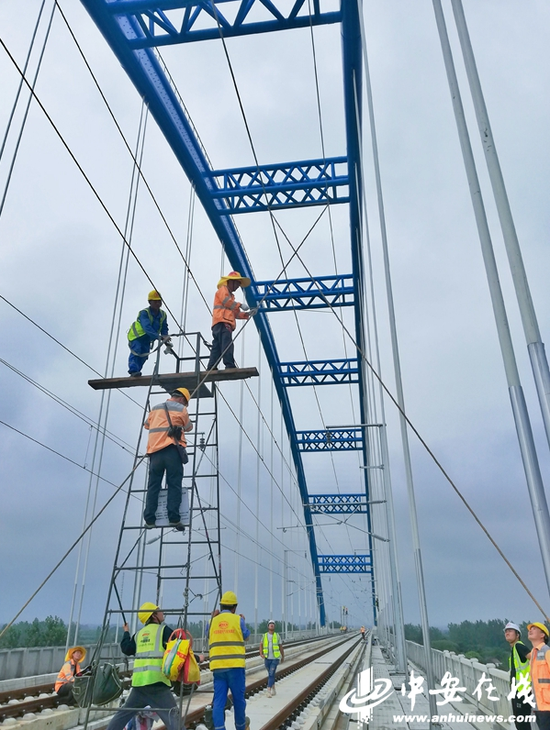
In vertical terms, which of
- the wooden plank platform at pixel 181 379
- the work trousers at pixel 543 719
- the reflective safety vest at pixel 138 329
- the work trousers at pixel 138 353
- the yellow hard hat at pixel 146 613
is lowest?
the work trousers at pixel 543 719

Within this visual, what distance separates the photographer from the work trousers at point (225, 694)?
546cm

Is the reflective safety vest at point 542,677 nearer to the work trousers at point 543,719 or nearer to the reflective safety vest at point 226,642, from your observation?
the work trousers at point 543,719

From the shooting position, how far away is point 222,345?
822 cm

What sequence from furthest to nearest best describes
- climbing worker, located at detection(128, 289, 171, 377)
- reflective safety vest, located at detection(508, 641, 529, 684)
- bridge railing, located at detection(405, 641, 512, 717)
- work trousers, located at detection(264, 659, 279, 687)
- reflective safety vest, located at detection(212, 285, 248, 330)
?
work trousers, located at detection(264, 659, 279, 687)
reflective safety vest, located at detection(212, 285, 248, 330)
climbing worker, located at detection(128, 289, 171, 377)
bridge railing, located at detection(405, 641, 512, 717)
reflective safety vest, located at detection(508, 641, 529, 684)

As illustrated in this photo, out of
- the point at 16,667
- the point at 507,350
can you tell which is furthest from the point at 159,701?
the point at 16,667

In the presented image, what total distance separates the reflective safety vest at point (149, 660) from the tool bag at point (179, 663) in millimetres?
73

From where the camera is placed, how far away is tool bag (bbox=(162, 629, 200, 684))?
432 cm

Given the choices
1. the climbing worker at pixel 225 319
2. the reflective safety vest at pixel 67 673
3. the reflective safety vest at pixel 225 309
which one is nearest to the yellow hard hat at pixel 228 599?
the reflective safety vest at pixel 67 673

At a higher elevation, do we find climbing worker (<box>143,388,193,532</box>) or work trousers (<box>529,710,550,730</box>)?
climbing worker (<box>143,388,193,532</box>)

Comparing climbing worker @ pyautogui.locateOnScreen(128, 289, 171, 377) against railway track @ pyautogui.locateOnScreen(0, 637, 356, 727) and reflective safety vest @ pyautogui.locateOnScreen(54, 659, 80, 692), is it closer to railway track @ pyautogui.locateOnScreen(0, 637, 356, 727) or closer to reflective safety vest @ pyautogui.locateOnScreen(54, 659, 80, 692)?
reflective safety vest @ pyautogui.locateOnScreen(54, 659, 80, 692)

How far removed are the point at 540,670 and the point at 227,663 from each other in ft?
9.52

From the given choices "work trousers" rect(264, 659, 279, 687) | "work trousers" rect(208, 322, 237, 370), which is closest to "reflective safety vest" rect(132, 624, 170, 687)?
"work trousers" rect(208, 322, 237, 370)

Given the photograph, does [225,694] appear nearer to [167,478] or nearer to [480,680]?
[167,478]

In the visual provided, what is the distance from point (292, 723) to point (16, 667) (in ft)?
19.0
